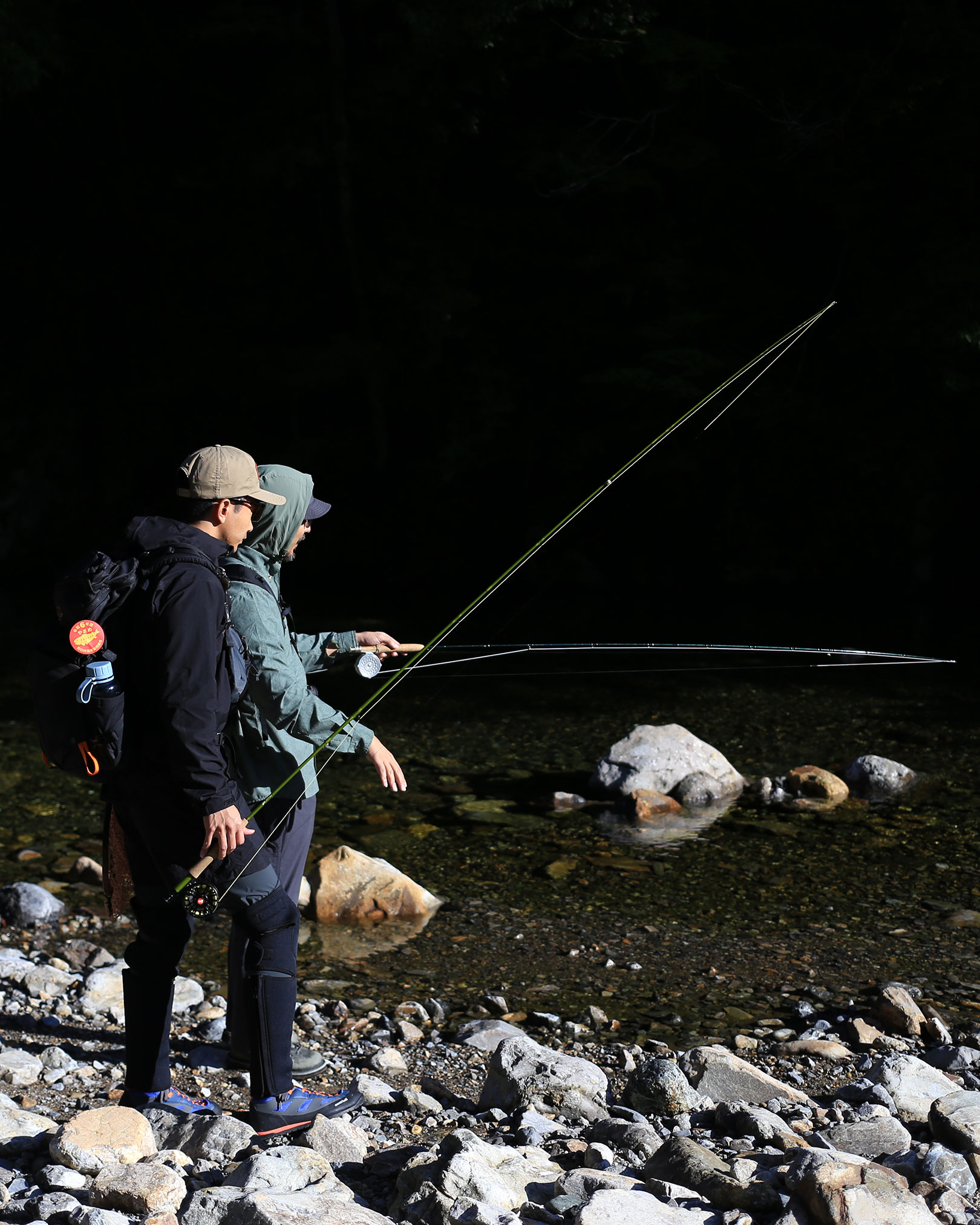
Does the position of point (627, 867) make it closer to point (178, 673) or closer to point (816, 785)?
point (816, 785)

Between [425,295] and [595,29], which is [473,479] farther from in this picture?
[595,29]

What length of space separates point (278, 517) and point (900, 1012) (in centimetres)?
252

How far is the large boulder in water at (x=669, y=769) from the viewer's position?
6.31m

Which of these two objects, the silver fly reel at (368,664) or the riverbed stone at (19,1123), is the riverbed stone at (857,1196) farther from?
the silver fly reel at (368,664)

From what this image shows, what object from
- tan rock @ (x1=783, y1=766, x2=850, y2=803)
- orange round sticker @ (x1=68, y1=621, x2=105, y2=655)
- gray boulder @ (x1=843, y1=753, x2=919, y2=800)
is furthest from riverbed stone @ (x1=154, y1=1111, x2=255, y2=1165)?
gray boulder @ (x1=843, y1=753, x2=919, y2=800)

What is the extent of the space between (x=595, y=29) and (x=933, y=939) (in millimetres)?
13927

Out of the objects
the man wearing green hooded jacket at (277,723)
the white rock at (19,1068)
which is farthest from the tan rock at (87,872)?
the man wearing green hooded jacket at (277,723)

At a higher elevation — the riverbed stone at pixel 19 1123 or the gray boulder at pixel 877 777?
the riverbed stone at pixel 19 1123

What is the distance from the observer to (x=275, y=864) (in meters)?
3.00

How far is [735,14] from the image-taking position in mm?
15695

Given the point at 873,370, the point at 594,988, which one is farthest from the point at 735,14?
the point at 594,988

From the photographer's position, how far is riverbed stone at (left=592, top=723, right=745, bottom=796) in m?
6.34

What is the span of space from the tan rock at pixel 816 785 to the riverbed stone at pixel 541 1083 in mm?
3593

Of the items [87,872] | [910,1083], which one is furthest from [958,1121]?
[87,872]
